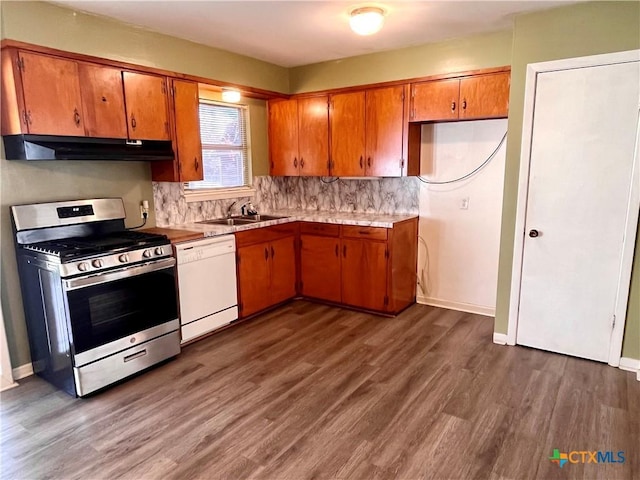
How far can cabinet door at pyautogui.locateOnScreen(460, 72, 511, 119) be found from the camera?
11.1 feet

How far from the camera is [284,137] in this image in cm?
469

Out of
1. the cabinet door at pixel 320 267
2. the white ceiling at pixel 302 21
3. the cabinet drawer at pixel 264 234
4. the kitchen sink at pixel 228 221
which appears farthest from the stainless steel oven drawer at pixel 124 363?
the white ceiling at pixel 302 21

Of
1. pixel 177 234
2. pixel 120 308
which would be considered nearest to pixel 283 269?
pixel 177 234

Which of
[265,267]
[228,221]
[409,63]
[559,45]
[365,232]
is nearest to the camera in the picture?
[559,45]

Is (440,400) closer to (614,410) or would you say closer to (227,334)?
(614,410)

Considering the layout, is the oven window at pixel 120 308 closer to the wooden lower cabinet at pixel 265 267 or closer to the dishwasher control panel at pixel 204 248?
the dishwasher control panel at pixel 204 248

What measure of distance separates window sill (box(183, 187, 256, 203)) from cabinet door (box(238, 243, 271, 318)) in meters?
0.74

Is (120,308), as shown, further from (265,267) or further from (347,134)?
(347,134)

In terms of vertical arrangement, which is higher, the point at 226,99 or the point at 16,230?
A: the point at 226,99

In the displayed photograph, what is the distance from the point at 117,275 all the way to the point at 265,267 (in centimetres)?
156

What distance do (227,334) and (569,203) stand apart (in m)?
2.95

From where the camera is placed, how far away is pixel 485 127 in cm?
378

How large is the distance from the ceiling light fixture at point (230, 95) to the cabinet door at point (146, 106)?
2.72 ft

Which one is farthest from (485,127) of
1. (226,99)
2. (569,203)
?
(226,99)
